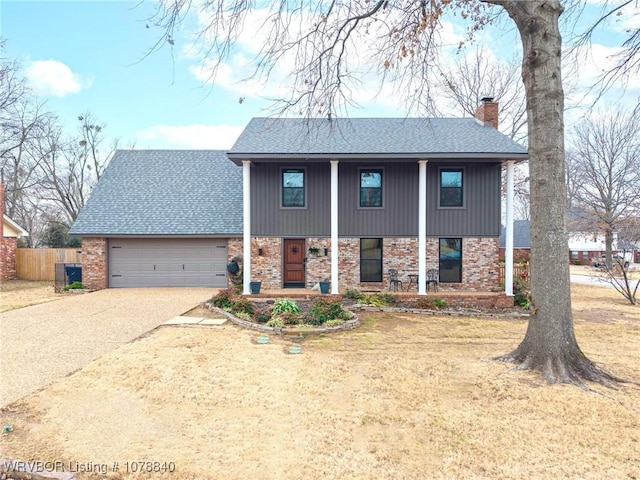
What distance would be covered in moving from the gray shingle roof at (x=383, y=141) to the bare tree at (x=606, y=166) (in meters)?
15.7

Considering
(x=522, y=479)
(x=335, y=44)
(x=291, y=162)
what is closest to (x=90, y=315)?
(x=291, y=162)

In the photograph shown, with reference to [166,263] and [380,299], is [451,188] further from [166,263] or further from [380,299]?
[166,263]

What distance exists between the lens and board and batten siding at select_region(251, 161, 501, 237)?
12.9 meters

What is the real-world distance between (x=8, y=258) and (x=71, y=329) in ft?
45.8

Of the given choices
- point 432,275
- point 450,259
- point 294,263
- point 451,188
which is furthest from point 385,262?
point 451,188

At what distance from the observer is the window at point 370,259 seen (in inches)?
516

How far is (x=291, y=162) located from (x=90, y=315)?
7.42m

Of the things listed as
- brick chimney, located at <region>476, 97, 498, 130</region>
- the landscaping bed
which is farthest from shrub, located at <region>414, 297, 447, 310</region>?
brick chimney, located at <region>476, 97, 498, 130</region>

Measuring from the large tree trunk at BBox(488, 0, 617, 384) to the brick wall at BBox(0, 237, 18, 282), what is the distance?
21159 millimetres

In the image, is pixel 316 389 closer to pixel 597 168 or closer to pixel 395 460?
pixel 395 460

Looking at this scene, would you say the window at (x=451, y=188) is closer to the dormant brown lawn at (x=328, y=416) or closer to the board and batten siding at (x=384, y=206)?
the board and batten siding at (x=384, y=206)

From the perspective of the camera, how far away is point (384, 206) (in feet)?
42.7

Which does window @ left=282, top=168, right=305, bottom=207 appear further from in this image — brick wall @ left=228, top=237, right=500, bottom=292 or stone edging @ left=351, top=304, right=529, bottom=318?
stone edging @ left=351, top=304, right=529, bottom=318

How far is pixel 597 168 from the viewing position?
27125mm
